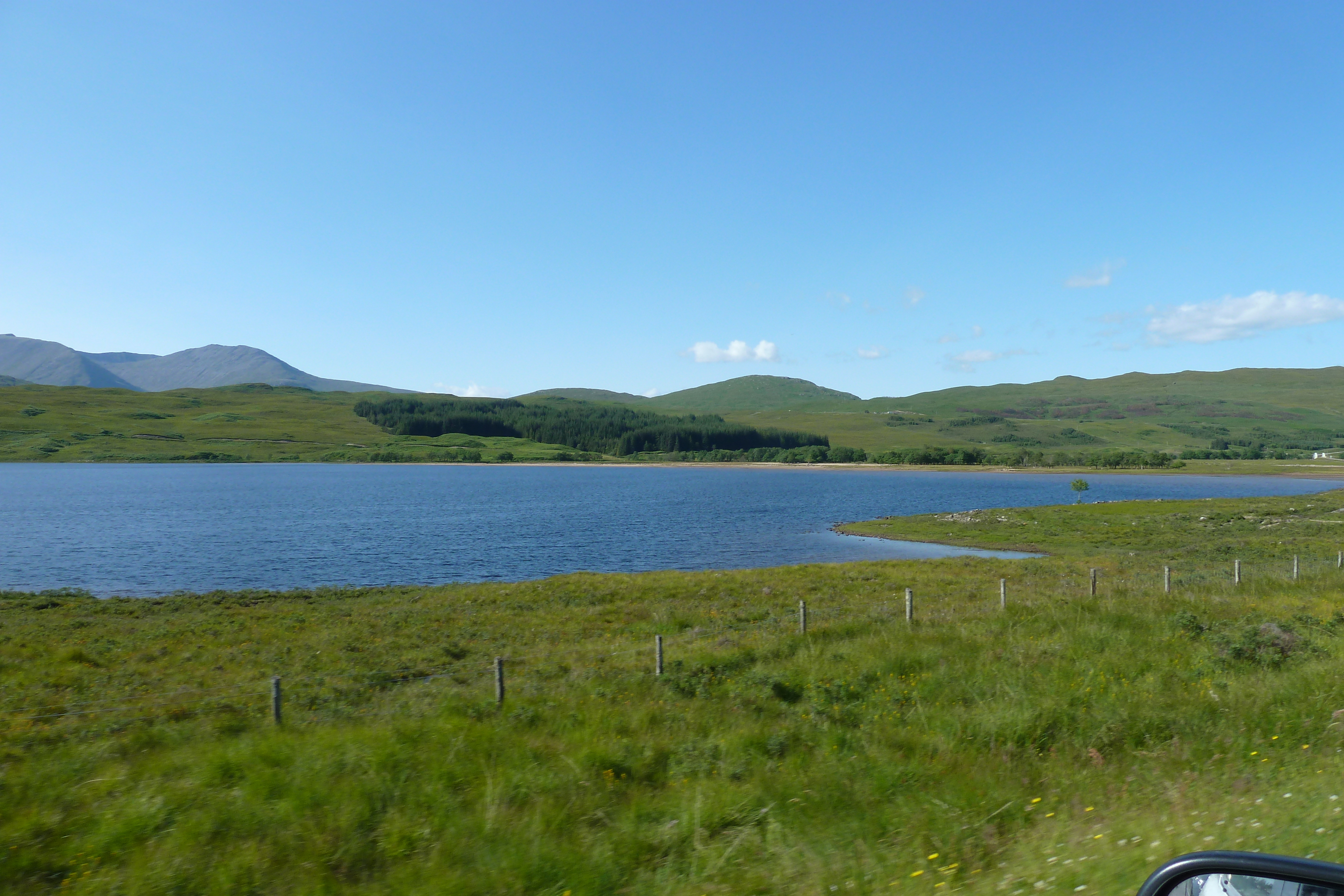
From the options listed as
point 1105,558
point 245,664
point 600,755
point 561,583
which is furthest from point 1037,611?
point 1105,558

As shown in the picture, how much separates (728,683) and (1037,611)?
386 inches

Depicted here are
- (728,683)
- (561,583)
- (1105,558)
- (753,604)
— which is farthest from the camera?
(1105,558)

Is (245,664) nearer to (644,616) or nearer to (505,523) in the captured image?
(644,616)

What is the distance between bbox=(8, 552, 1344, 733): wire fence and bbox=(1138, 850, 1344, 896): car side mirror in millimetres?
12917

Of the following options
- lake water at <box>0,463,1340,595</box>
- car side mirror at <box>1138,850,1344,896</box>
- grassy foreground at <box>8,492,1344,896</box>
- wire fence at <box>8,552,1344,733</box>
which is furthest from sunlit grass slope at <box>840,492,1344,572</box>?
car side mirror at <box>1138,850,1344,896</box>

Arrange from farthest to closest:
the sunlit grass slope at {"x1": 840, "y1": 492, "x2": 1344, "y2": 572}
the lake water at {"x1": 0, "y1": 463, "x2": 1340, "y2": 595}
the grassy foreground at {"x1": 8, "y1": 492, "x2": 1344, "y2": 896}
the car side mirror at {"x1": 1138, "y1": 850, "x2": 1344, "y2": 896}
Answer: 1. the lake water at {"x1": 0, "y1": 463, "x2": 1340, "y2": 595}
2. the sunlit grass slope at {"x1": 840, "y1": 492, "x2": 1344, "y2": 572}
3. the grassy foreground at {"x1": 8, "y1": 492, "x2": 1344, "y2": 896}
4. the car side mirror at {"x1": 1138, "y1": 850, "x2": 1344, "y2": 896}

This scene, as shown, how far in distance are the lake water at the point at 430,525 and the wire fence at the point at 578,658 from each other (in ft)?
90.3

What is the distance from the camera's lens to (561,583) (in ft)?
144

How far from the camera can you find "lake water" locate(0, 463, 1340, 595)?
55281mm

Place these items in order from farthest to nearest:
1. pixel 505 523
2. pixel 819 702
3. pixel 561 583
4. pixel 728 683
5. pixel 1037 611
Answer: pixel 505 523
pixel 561 583
pixel 1037 611
pixel 728 683
pixel 819 702

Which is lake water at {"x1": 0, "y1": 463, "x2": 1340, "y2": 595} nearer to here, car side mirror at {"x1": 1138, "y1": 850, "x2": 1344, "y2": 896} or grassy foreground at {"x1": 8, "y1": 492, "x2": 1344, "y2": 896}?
grassy foreground at {"x1": 8, "y1": 492, "x2": 1344, "y2": 896}

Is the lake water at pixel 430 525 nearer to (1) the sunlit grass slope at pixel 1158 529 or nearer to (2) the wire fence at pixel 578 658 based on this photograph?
(1) the sunlit grass slope at pixel 1158 529

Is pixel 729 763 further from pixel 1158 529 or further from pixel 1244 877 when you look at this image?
pixel 1158 529

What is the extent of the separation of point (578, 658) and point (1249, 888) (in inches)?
812
